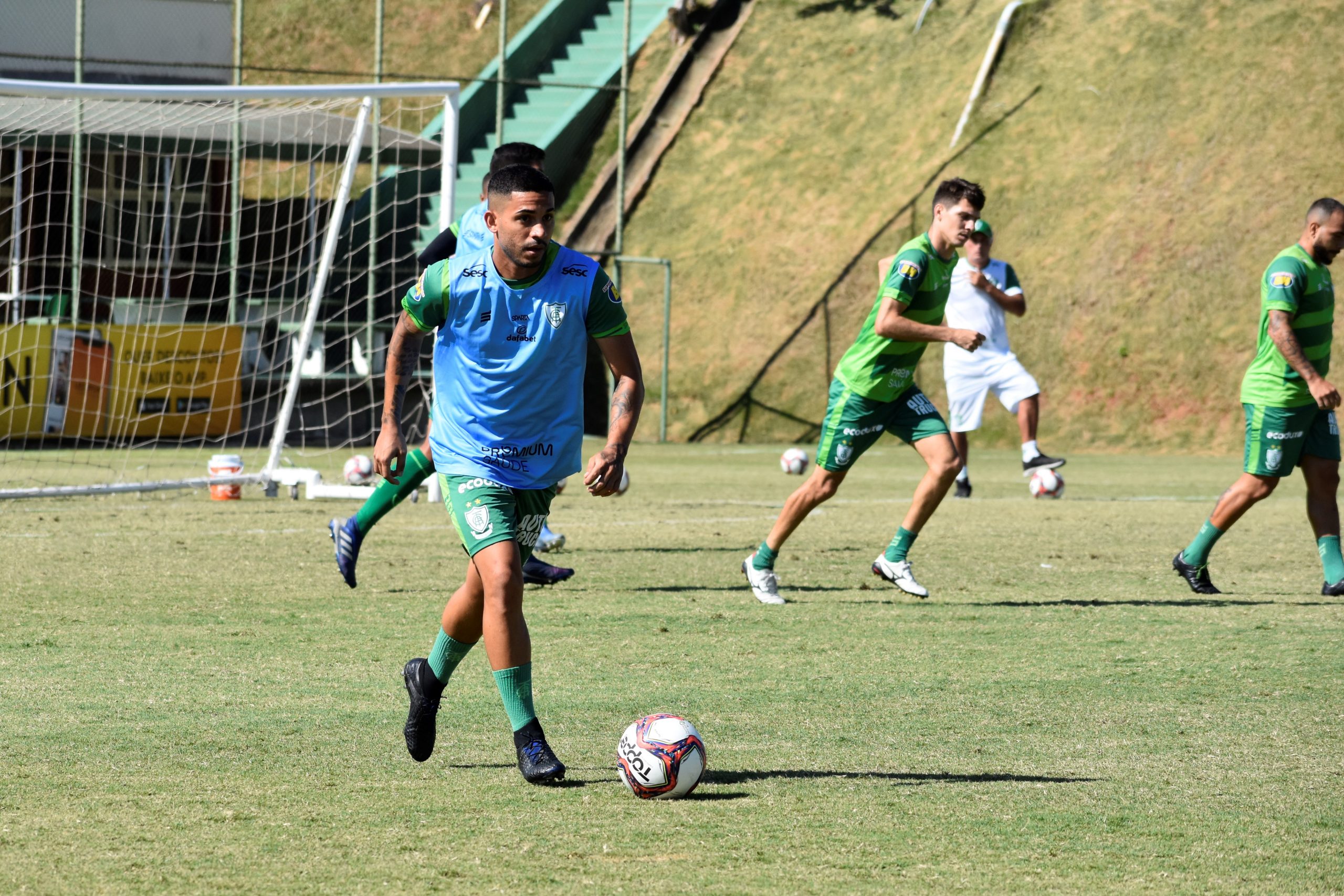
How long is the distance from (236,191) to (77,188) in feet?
6.74

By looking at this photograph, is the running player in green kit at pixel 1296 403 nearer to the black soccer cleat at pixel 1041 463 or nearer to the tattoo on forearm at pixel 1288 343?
the tattoo on forearm at pixel 1288 343

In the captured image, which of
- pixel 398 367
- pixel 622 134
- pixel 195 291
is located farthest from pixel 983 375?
pixel 195 291

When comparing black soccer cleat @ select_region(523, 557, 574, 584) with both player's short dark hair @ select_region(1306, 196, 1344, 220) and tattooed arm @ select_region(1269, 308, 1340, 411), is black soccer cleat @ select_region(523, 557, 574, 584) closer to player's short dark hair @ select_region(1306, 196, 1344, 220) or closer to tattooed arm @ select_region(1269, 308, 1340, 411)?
tattooed arm @ select_region(1269, 308, 1340, 411)

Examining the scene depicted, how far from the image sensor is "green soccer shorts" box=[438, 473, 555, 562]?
4.83 metres

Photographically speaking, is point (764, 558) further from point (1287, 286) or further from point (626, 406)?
point (626, 406)

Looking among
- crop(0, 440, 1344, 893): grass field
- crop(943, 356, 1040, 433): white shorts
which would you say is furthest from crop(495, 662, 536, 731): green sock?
crop(943, 356, 1040, 433): white shorts

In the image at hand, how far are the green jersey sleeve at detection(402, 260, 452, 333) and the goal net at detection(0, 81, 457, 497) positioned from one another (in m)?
8.60

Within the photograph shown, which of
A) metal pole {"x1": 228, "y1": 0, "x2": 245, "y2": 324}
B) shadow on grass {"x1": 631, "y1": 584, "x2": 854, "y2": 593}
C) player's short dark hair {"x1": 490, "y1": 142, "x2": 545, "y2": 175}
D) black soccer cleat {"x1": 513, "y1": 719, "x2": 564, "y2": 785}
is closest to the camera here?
black soccer cleat {"x1": 513, "y1": 719, "x2": 564, "y2": 785}

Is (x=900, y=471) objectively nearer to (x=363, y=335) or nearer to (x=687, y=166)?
(x=363, y=335)

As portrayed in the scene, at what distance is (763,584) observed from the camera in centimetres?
830

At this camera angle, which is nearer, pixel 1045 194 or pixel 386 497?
pixel 386 497

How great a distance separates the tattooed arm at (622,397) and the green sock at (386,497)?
3.49 meters

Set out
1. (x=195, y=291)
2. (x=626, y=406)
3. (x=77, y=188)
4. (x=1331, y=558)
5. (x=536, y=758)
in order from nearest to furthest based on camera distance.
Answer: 1. (x=536, y=758)
2. (x=626, y=406)
3. (x=1331, y=558)
4. (x=77, y=188)
5. (x=195, y=291)

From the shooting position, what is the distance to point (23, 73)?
21.0m
